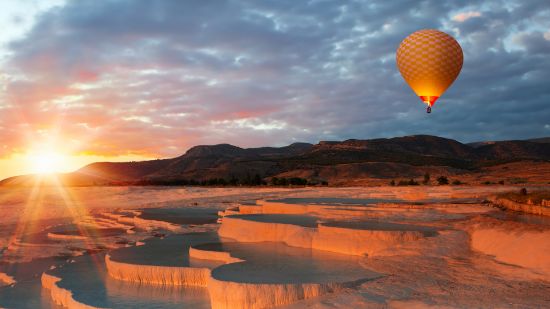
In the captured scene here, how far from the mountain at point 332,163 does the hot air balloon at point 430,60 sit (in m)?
25.8

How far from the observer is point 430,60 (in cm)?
1596

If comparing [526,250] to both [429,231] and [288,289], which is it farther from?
[288,289]

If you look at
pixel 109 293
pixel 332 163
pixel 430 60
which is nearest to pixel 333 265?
pixel 109 293

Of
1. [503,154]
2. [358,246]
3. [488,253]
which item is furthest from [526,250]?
[503,154]

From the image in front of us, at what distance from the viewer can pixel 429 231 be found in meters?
11.2

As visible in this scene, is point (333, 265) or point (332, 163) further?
point (332, 163)

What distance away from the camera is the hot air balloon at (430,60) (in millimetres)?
15922

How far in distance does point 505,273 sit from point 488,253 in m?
1.45

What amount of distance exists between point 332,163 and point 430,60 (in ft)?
168

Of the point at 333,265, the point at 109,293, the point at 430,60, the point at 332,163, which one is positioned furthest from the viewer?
the point at 332,163

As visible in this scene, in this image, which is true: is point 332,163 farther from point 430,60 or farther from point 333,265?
point 333,265

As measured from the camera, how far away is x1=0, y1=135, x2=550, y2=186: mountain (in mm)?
56562

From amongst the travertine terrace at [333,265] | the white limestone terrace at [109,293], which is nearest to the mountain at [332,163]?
the travertine terrace at [333,265]

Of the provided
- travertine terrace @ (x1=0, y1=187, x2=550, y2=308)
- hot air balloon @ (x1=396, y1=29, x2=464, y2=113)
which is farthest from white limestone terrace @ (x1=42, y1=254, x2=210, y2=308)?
hot air balloon @ (x1=396, y1=29, x2=464, y2=113)
